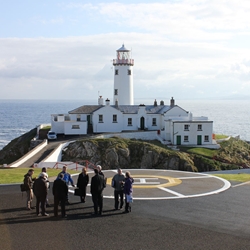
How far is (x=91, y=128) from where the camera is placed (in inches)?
2239

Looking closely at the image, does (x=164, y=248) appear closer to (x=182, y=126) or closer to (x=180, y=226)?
(x=180, y=226)

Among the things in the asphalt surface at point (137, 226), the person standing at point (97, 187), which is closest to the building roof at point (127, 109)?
the asphalt surface at point (137, 226)

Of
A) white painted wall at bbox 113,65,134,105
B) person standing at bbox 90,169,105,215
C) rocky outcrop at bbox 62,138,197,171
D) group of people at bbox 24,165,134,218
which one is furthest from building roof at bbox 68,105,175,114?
person standing at bbox 90,169,105,215

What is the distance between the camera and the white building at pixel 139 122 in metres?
53.2

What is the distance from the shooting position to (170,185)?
2120 cm

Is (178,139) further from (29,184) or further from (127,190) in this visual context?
(29,184)

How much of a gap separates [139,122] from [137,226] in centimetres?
4361

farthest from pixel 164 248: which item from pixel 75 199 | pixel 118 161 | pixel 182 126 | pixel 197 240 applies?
pixel 182 126

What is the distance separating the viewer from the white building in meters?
53.2

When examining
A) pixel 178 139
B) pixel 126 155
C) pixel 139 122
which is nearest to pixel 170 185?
pixel 126 155

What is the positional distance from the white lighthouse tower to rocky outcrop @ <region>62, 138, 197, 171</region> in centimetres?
1788

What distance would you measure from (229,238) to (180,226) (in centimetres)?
171

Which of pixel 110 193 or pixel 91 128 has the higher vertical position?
pixel 91 128

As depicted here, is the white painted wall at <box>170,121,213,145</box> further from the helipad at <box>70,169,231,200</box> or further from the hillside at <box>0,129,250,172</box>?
the helipad at <box>70,169,231,200</box>
